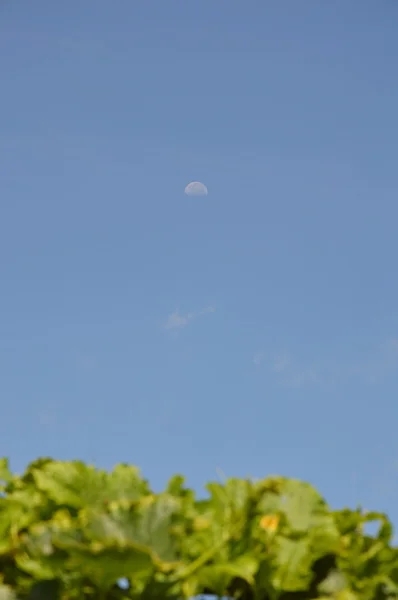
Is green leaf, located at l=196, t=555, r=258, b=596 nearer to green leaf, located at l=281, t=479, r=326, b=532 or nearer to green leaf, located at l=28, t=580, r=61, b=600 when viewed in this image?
green leaf, located at l=281, t=479, r=326, b=532

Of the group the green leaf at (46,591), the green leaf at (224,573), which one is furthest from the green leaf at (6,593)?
the green leaf at (224,573)

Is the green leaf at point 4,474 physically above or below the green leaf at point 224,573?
above

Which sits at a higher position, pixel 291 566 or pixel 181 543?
pixel 181 543

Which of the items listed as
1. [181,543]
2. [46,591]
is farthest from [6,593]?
[181,543]

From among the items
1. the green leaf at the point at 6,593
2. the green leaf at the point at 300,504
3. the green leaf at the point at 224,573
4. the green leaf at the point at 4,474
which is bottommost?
the green leaf at the point at 224,573

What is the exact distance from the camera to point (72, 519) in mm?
4828

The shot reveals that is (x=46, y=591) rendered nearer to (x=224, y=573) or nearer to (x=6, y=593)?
(x=6, y=593)

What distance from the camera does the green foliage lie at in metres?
4.06

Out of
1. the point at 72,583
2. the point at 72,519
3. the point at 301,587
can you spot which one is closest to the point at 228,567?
the point at 301,587

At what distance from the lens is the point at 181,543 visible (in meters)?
4.26

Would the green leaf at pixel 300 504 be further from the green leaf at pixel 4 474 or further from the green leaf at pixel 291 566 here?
the green leaf at pixel 4 474

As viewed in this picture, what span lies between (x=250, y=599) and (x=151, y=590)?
0.84m

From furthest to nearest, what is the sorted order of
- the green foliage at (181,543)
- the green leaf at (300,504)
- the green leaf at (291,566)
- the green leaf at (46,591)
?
the green leaf at (300,504) → the green leaf at (291,566) → the green leaf at (46,591) → the green foliage at (181,543)

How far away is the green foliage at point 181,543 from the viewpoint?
13.3 feet
